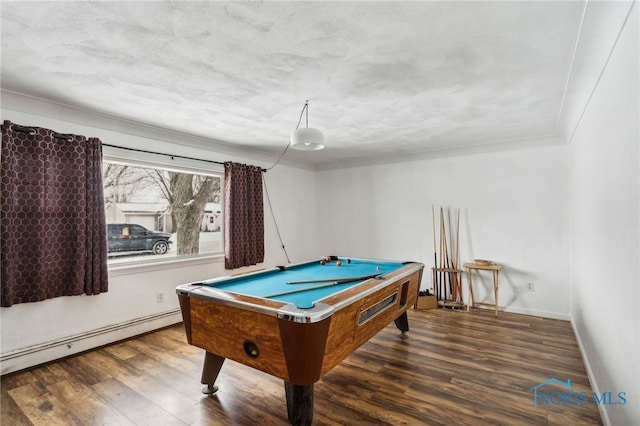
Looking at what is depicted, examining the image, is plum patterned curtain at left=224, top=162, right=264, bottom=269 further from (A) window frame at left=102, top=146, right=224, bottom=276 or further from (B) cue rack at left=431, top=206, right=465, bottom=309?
(B) cue rack at left=431, top=206, right=465, bottom=309

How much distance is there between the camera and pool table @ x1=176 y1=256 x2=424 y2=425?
167cm

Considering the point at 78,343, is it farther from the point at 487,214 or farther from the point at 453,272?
the point at 487,214

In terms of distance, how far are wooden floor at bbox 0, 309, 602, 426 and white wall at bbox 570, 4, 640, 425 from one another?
0.43m

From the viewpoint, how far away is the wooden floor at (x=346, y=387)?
1988mm

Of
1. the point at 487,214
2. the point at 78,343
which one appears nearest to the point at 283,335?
the point at 78,343

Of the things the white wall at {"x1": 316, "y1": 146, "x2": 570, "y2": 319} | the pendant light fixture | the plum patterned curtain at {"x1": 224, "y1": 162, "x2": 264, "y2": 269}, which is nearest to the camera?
the pendant light fixture

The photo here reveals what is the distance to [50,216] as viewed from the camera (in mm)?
2740

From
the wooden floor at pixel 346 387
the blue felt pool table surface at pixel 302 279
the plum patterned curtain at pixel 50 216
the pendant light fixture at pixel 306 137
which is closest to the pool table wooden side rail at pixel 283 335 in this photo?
the blue felt pool table surface at pixel 302 279

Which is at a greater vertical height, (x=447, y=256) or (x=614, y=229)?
(x=614, y=229)

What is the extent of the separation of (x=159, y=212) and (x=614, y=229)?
4.35m

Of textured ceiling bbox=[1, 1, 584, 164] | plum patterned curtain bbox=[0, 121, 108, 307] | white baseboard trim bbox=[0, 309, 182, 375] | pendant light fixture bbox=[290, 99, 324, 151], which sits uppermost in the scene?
textured ceiling bbox=[1, 1, 584, 164]

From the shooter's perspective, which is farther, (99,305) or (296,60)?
(99,305)

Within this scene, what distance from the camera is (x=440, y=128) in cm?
363

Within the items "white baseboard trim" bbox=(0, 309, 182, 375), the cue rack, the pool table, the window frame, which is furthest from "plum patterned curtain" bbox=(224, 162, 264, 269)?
the cue rack
